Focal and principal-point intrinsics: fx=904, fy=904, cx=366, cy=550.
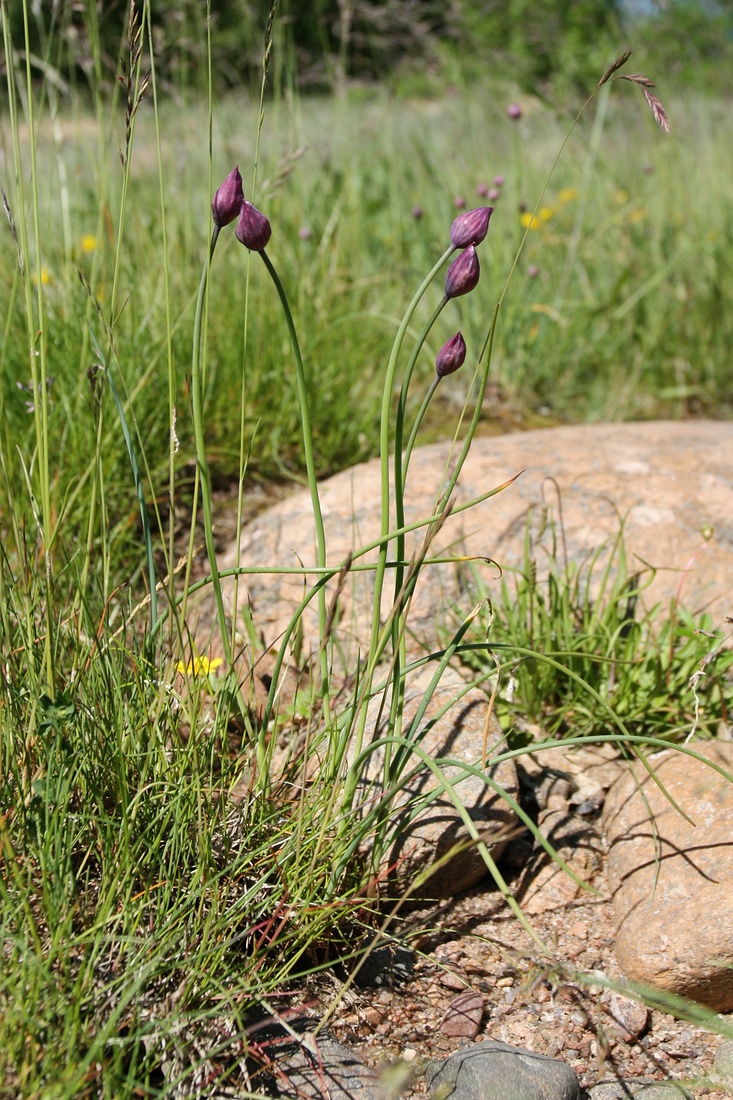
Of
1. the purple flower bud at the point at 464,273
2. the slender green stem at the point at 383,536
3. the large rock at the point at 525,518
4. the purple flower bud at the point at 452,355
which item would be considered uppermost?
the purple flower bud at the point at 464,273

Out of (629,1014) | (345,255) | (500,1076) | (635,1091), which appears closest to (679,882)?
(629,1014)

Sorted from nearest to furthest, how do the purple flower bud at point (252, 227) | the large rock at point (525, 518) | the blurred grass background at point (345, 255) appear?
the purple flower bud at point (252, 227)
the large rock at point (525, 518)
the blurred grass background at point (345, 255)

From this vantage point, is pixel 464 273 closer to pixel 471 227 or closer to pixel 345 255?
pixel 471 227

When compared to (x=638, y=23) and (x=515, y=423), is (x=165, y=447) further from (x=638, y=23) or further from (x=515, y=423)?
(x=638, y=23)

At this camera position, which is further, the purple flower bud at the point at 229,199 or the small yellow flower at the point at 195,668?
the small yellow flower at the point at 195,668

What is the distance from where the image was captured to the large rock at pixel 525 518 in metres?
2.00

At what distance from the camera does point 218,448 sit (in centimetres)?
228

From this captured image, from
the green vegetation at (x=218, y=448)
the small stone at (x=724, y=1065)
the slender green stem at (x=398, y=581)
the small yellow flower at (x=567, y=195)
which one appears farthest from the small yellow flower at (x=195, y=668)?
the small yellow flower at (x=567, y=195)

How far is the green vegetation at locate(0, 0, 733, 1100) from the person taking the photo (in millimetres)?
1111

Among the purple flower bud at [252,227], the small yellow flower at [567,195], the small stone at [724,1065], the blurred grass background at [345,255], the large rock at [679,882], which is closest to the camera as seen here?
the purple flower bud at [252,227]

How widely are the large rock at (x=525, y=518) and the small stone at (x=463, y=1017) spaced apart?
0.71 m

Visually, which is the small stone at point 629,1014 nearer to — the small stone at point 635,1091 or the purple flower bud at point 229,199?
the small stone at point 635,1091

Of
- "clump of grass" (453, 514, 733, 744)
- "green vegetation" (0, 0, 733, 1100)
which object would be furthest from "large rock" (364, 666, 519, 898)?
"clump of grass" (453, 514, 733, 744)

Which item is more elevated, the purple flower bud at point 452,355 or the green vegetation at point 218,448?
the purple flower bud at point 452,355
